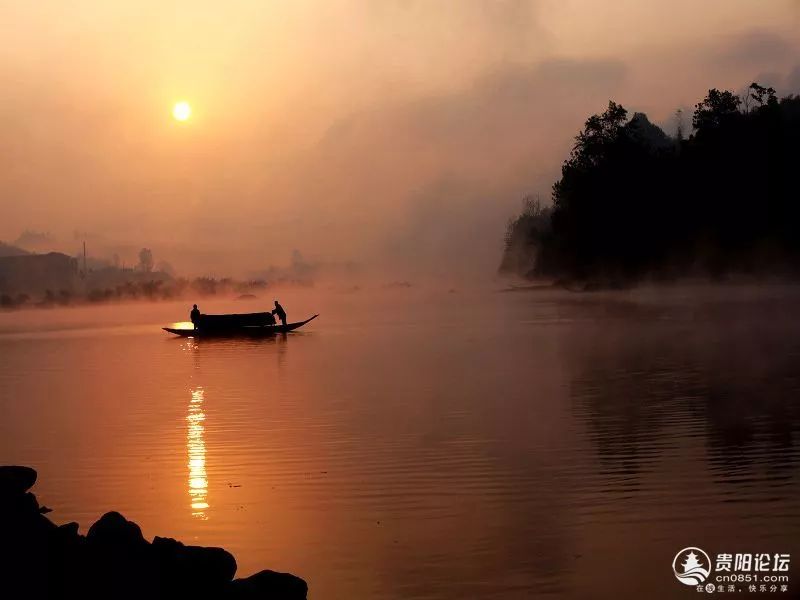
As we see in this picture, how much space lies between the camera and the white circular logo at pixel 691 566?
10922mm

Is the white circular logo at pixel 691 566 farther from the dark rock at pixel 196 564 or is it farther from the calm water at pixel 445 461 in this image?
the dark rock at pixel 196 564

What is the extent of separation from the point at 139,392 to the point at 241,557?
20049 mm

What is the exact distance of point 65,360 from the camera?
47.0 meters

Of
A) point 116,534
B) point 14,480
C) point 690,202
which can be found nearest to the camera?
point 116,534

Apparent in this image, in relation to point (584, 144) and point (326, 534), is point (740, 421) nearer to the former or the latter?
point (326, 534)

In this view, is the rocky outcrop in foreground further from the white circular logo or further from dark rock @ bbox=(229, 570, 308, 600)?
the white circular logo

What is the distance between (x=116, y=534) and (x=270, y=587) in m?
1.74

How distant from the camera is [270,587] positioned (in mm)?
9617

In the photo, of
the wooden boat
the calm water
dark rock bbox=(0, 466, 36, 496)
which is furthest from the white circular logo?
the wooden boat

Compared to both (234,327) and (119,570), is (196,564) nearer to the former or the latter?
(119,570)

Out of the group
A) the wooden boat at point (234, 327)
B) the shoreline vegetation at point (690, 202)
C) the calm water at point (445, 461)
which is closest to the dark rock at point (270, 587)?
the calm water at point (445, 461)

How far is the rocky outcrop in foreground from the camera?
377 inches

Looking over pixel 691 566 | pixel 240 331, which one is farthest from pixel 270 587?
pixel 240 331

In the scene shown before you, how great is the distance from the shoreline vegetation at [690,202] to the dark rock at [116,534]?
308ft
